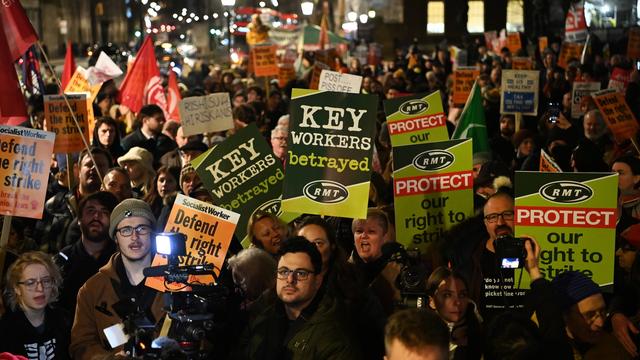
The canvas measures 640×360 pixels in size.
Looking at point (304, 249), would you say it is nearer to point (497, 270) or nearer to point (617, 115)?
point (497, 270)

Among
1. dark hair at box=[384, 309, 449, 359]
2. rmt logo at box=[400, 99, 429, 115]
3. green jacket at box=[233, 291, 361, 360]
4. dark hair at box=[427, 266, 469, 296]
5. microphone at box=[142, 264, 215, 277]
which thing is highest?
rmt logo at box=[400, 99, 429, 115]

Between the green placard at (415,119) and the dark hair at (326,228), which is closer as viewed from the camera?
the dark hair at (326,228)

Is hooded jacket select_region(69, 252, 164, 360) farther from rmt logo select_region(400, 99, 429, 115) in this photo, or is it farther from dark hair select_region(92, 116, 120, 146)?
dark hair select_region(92, 116, 120, 146)

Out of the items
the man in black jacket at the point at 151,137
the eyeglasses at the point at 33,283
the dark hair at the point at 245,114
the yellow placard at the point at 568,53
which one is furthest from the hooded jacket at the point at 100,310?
the yellow placard at the point at 568,53

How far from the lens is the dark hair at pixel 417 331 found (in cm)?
500

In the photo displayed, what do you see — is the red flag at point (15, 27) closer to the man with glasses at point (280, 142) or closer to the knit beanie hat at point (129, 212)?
the man with glasses at point (280, 142)

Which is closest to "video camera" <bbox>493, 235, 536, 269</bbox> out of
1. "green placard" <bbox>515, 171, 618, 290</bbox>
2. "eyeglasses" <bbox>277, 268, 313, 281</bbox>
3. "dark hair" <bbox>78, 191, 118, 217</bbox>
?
"green placard" <bbox>515, 171, 618, 290</bbox>

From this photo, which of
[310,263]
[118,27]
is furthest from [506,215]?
[118,27]

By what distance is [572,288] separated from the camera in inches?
252

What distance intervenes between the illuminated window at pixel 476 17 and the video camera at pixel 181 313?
187 ft

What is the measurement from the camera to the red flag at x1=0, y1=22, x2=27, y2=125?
9977 millimetres

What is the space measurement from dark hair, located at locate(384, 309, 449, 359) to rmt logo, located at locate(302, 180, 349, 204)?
3165 millimetres

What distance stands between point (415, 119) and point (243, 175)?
2.46 meters

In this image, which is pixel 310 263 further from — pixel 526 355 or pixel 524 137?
pixel 524 137
